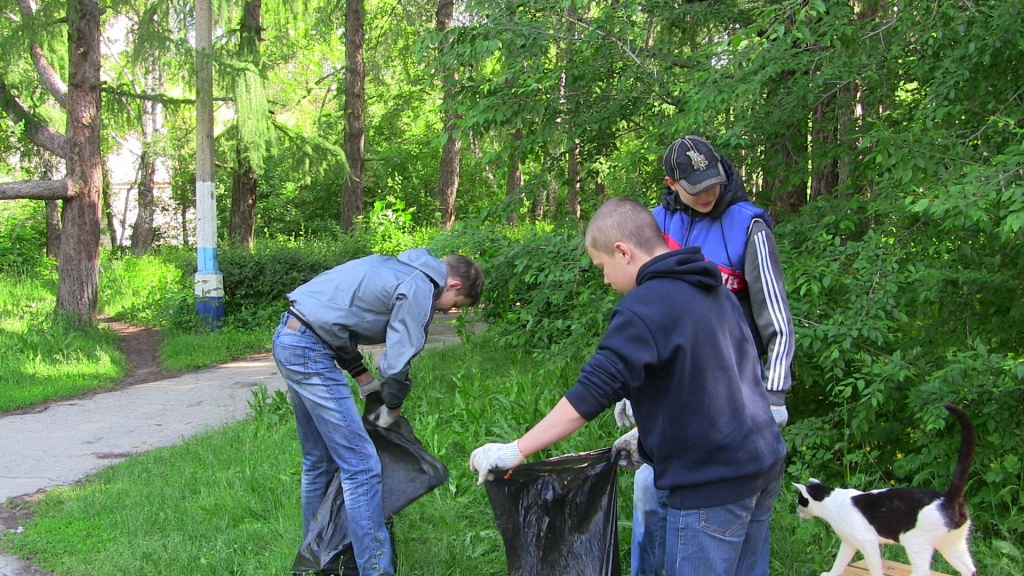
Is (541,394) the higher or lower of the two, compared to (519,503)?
lower

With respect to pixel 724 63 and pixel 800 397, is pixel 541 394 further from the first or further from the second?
pixel 724 63

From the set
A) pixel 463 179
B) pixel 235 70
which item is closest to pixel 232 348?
pixel 235 70

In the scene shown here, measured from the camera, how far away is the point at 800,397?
18.4ft

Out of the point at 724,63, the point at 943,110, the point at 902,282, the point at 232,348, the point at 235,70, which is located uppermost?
the point at 235,70

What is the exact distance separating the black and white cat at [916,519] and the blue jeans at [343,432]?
6.20 feet

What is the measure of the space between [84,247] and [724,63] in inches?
360

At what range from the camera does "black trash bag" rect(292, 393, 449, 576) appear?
3.80m

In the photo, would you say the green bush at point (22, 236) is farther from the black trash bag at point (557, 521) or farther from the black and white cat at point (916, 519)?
the black and white cat at point (916, 519)

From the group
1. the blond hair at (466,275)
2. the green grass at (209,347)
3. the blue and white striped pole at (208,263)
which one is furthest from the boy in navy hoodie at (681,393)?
the blue and white striped pole at (208,263)

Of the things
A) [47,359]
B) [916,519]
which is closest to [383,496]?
[916,519]

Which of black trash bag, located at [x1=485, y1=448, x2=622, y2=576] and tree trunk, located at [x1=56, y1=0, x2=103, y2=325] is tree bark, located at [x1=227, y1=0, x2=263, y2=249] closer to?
tree trunk, located at [x1=56, y1=0, x2=103, y2=325]

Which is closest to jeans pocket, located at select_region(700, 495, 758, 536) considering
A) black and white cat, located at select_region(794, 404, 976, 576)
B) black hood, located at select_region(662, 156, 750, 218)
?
black and white cat, located at select_region(794, 404, 976, 576)

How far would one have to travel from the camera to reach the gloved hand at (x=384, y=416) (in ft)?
12.5

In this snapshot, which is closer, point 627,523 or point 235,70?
point 627,523
